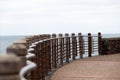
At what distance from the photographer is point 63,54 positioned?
13.4 m

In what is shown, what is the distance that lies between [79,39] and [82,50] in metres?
0.56

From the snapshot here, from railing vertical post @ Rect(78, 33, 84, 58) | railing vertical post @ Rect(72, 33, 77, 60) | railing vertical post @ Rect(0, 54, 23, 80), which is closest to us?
railing vertical post @ Rect(0, 54, 23, 80)

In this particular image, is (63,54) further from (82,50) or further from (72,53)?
(82,50)

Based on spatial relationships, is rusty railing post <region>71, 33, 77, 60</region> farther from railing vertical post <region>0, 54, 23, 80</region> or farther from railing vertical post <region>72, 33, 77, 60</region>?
railing vertical post <region>0, 54, 23, 80</region>

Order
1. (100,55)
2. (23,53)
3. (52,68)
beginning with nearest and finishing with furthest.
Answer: (23,53)
(52,68)
(100,55)

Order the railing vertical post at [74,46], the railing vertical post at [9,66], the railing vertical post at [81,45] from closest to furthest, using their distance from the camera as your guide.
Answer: the railing vertical post at [9,66] → the railing vertical post at [74,46] → the railing vertical post at [81,45]

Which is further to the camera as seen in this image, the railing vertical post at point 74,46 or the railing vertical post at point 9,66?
the railing vertical post at point 74,46

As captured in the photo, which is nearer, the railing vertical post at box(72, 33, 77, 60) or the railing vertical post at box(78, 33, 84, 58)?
the railing vertical post at box(72, 33, 77, 60)

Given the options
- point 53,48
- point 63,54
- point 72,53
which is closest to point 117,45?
point 72,53

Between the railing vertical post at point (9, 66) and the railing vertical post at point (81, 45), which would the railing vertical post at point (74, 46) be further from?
the railing vertical post at point (9, 66)

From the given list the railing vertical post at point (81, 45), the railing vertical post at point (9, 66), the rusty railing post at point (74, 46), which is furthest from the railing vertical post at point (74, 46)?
the railing vertical post at point (9, 66)

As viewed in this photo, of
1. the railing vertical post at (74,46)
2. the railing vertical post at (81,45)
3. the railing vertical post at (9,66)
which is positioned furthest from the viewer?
the railing vertical post at (81,45)

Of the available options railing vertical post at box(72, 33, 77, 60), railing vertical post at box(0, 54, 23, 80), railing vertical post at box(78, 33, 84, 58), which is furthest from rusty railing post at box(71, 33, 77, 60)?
railing vertical post at box(0, 54, 23, 80)

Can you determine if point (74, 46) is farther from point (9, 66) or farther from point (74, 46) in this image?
point (9, 66)
